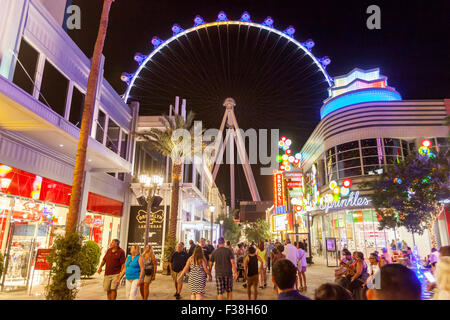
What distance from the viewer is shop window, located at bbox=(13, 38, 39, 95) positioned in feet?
40.8

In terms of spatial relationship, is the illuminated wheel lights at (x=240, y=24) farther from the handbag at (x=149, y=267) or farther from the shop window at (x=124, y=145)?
the handbag at (x=149, y=267)

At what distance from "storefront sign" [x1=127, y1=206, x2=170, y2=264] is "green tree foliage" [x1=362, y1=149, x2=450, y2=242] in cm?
1853

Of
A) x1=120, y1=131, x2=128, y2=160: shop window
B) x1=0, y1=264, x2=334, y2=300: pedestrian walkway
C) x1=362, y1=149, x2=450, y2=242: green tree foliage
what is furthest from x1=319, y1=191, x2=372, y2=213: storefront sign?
x1=120, y1=131, x2=128, y2=160: shop window

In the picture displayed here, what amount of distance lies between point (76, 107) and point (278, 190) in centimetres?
3053

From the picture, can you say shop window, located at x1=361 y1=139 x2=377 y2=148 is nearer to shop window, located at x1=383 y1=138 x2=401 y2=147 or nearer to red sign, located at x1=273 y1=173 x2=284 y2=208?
shop window, located at x1=383 y1=138 x2=401 y2=147

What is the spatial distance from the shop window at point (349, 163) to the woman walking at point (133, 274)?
3049cm

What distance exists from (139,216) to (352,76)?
110 ft

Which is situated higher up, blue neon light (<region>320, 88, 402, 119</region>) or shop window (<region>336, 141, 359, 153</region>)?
blue neon light (<region>320, 88, 402, 119</region>)

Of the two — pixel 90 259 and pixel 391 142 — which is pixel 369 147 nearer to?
pixel 391 142

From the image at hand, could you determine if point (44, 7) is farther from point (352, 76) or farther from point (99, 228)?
point (352, 76)

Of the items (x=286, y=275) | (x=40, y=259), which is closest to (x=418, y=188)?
(x=286, y=275)

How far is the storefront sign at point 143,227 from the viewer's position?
2398 centimetres

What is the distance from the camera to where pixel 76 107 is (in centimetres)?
1688
